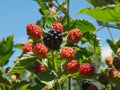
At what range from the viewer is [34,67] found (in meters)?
2.43

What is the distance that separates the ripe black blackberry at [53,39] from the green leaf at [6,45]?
0.34 metres

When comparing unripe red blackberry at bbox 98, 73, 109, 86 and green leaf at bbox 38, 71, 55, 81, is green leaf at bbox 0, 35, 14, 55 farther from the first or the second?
unripe red blackberry at bbox 98, 73, 109, 86

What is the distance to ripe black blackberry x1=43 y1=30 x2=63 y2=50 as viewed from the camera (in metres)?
2.28

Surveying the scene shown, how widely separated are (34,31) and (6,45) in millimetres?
299

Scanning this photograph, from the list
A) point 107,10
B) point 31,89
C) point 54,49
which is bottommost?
point 31,89

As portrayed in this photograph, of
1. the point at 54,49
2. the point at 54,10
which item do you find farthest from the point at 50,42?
the point at 54,10

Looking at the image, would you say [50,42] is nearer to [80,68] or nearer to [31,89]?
[80,68]

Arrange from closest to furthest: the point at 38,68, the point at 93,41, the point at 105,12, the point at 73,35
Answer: the point at 105,12 < the point at 73,35 < the point at 38,68 < the point at 93,41

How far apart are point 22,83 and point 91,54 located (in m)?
0.53

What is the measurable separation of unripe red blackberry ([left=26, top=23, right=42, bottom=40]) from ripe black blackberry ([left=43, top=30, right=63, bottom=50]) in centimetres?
8

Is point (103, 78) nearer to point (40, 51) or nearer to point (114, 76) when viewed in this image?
point (114, 76)

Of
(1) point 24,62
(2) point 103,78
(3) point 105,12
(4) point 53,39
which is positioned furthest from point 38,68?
(3) point 105,12

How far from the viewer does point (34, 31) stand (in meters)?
2.38

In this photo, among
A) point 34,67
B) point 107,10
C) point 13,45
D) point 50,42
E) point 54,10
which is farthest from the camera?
point 54,10
